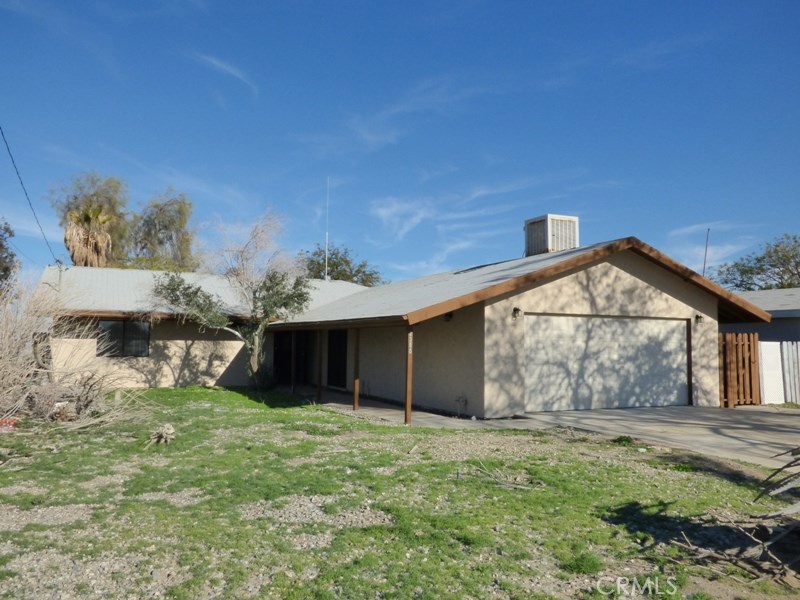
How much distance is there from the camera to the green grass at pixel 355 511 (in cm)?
423

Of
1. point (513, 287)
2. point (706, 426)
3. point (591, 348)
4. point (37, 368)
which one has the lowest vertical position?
point (706, 426)

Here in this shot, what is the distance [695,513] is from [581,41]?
1389 cm

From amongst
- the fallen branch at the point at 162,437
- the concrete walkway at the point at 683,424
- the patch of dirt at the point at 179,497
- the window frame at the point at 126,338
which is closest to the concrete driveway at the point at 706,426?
the concrete walkway at the point at 683,424

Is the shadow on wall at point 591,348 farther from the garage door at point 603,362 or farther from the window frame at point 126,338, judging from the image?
the window frame at point 126,338

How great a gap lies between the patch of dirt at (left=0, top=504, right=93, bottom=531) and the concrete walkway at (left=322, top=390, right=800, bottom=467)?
6431 millimetres

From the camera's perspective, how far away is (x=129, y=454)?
8.59 m

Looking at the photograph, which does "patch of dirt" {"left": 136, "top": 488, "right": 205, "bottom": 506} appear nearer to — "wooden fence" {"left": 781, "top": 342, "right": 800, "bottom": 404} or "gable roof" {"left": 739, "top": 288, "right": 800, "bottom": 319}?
"wooden fence" {"left": 781, "top": 342, "right": 800, "bottom": 404}

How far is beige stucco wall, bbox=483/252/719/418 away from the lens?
1237 centimetres

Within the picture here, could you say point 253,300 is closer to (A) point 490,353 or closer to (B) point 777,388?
(A) point 490,353

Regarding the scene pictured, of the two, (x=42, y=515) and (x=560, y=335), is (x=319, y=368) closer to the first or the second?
(x=560, y=335)

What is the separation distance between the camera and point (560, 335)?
13.6 meters

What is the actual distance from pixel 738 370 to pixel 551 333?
19.7 feet

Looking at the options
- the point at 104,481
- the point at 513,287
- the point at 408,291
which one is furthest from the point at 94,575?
the point at 408,291

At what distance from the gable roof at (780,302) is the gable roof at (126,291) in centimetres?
1527
